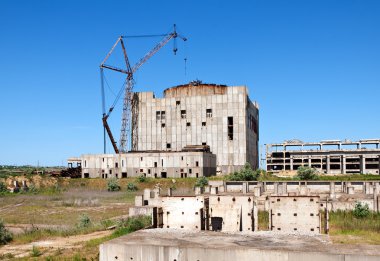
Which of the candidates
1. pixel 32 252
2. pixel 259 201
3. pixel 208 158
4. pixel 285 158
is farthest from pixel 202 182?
pixel 285 158

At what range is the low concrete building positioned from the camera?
84.9m

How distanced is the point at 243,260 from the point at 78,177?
89.4 meters

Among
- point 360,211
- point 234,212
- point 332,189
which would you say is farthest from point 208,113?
point 234,212

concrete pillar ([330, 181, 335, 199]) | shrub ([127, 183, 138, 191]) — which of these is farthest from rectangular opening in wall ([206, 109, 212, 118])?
concrete pillar ([330, 181, 335, 199])

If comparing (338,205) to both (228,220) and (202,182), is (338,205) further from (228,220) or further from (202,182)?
(202,182)

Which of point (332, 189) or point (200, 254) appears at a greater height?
point (200, 254)

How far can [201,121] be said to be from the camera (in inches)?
3851

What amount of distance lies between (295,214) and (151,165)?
71.9 meters

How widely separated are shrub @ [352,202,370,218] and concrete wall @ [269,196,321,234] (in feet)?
52.7

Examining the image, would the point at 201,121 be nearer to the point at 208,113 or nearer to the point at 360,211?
the point at 208,113

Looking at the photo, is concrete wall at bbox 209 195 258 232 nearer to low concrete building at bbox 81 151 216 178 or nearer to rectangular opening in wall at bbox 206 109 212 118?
low concrete building at bbox 81 151 216 178

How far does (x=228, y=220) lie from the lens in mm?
18234

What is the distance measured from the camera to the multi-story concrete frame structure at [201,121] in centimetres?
9569

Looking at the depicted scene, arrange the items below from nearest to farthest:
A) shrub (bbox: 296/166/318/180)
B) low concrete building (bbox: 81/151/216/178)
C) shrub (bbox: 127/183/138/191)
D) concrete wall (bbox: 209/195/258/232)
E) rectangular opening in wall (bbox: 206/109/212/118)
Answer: concrete wall (bbox: 209/195/258/232) < shrub (bbox: 296/166/318/180) < shrub (bbox: 127/183/138/191) < low concrete building (bbox: 81/151/216/178) < rectangular opening in wall (bbox: 206/109/212/118)
